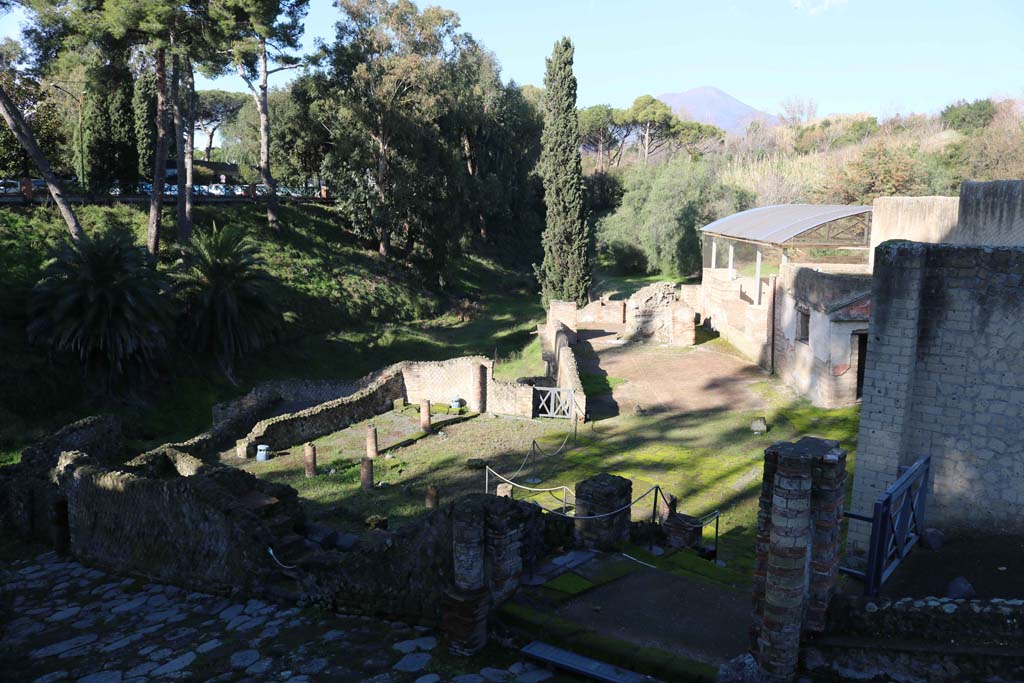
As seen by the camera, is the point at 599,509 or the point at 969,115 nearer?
the point at 599,509

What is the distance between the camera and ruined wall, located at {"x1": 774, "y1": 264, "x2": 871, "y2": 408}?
17328 mm

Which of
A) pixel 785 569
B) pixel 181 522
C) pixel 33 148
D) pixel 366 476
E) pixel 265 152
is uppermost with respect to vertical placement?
pixel 265 152

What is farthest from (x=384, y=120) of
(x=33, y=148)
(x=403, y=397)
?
(x=403, y=397)

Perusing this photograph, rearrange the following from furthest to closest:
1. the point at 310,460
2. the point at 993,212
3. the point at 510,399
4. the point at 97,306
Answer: the point at 510,399, the point at 97,306, the point at 310,460, the point at 993,212

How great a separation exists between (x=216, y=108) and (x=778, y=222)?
60173 millimetres

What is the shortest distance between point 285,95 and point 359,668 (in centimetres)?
4353

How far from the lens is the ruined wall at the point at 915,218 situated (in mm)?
19734

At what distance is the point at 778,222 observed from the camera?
24.0 meters

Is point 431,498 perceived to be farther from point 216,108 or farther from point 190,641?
point 216,108

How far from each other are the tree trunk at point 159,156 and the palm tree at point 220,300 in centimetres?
213

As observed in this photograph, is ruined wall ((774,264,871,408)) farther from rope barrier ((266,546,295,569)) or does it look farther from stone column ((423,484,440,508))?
rope barrier ((266,546,295,569))

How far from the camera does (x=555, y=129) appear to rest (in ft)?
109

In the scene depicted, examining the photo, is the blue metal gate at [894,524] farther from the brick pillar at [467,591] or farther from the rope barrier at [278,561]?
the rope barrier at [278,561]

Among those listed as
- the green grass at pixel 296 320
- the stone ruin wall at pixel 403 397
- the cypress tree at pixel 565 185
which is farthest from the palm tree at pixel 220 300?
the cypress tree at pixel 565 185
